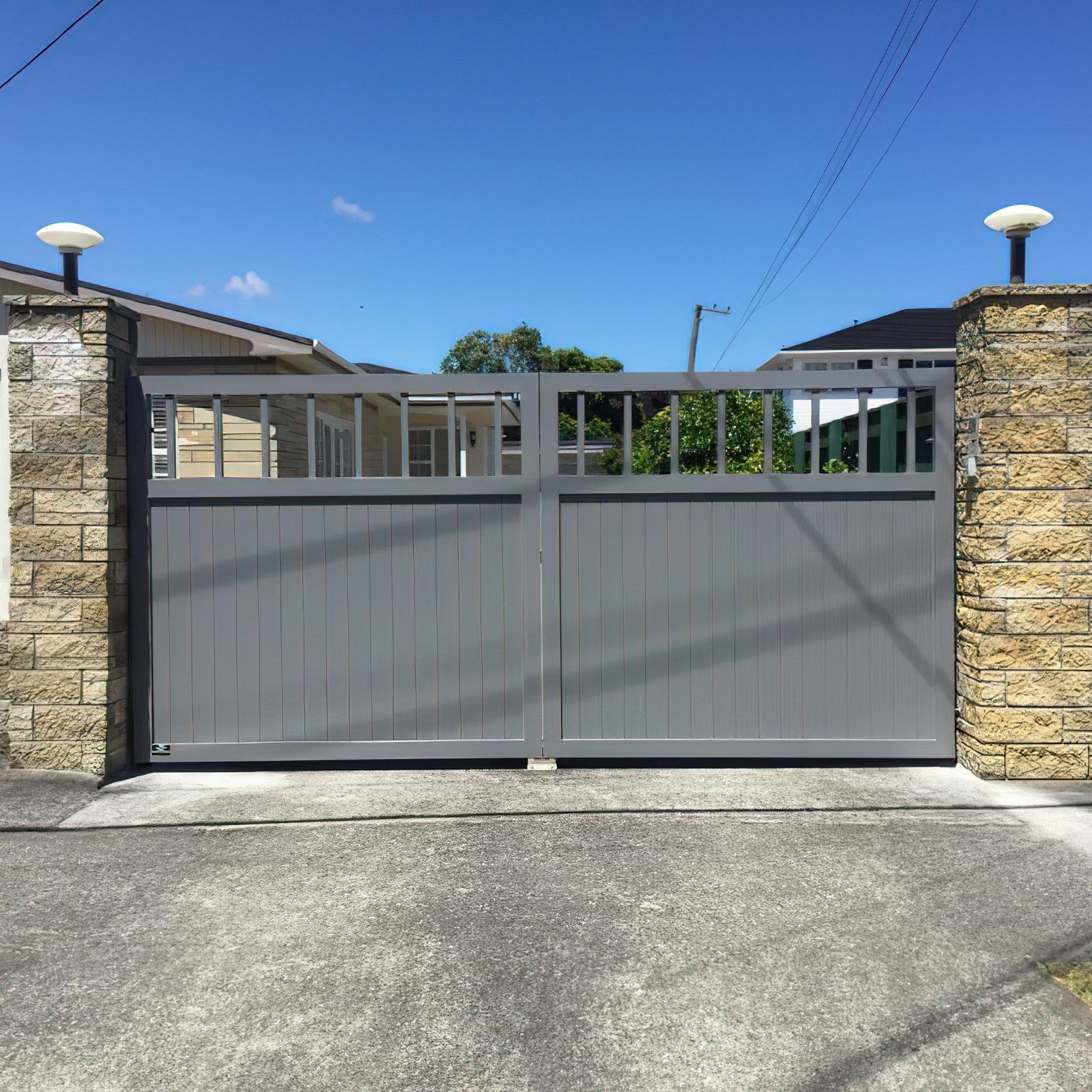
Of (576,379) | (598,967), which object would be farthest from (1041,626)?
(598,967)

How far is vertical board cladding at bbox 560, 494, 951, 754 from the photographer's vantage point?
5992 mm

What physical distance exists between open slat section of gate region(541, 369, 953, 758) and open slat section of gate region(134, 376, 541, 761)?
0.90 feet

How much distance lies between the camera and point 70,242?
5863mm

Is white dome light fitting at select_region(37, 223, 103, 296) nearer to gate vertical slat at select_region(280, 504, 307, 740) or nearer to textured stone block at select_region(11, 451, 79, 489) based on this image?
textured stone block at select_region(11, 451, 79, 489)

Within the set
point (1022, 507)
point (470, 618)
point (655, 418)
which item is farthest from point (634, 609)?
point (655, 418)

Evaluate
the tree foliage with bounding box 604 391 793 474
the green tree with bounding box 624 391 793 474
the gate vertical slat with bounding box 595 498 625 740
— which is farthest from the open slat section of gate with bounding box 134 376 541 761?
the green tree with bounding box 624 391 793 474

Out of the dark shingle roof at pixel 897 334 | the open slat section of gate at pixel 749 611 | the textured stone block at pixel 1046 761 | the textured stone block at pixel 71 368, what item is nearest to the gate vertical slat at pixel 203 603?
the textured stone block at pixel 71 368

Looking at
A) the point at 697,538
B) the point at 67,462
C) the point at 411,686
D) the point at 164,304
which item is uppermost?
the point at 164,304

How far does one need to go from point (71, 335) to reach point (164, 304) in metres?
5.97

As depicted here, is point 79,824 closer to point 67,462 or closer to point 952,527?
point 67,462

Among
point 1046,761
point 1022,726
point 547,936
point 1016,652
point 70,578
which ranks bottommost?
point 547,936

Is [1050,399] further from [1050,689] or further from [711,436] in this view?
[711,436]

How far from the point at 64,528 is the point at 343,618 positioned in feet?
5.76

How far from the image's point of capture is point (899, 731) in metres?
6.01
